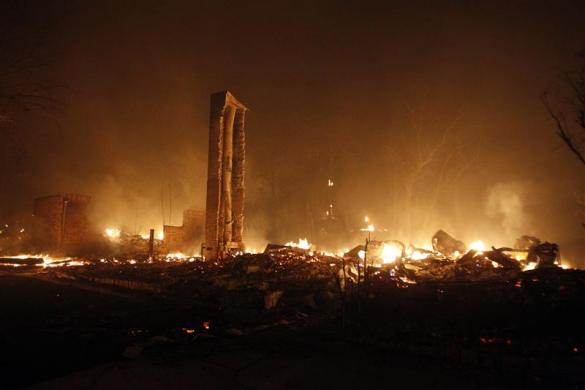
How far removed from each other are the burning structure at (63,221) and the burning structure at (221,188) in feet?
26.6

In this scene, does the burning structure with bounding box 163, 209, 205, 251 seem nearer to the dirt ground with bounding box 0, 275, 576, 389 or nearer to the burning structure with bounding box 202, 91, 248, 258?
the burning structure with bounding box 202, 91, 248, 258

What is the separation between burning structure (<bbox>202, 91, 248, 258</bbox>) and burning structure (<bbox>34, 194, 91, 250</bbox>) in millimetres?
8100

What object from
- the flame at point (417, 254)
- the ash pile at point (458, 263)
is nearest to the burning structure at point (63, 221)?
the ash pile at point (458, 263)

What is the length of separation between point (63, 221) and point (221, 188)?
9127 mm

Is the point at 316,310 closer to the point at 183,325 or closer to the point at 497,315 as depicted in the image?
the point at 183,325

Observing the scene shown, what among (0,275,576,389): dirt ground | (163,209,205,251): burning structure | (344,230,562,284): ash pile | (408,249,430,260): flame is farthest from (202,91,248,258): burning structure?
(0,275,576,389): dirt ground

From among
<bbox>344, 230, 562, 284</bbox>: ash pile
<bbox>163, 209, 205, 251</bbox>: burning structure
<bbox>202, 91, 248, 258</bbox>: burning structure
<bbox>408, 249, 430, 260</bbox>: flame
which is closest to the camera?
<bbox>344, 230, 562, 284</bbox>: ash pile

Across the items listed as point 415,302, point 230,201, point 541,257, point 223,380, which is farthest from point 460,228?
point 223,380

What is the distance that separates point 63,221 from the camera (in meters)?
19.2

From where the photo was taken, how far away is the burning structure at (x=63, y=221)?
1914 cm

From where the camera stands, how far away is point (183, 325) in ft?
22.4

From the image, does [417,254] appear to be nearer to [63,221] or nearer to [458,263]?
[458,263]

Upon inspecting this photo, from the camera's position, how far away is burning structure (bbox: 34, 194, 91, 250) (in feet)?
62.8

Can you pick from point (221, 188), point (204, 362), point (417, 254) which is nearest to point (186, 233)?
point (221, 188)
